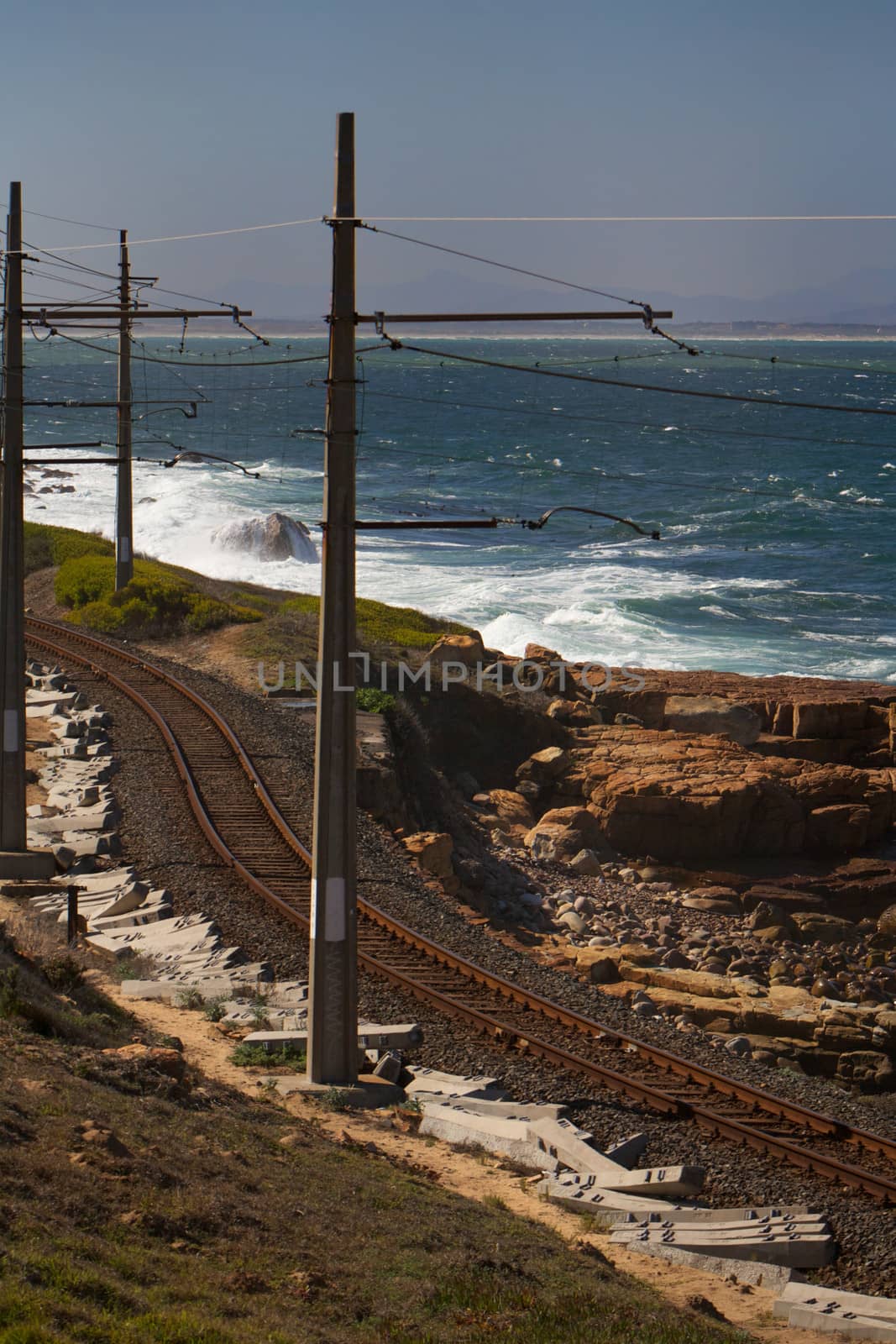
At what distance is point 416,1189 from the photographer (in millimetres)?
10969

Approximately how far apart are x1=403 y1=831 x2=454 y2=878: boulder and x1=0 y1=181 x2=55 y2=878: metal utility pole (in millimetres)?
6686

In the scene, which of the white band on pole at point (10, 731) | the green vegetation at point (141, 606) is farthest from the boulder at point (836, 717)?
the white band on pole at point (10, 731)

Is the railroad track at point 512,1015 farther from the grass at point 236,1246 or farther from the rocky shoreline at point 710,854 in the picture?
the grass at point 236,1246

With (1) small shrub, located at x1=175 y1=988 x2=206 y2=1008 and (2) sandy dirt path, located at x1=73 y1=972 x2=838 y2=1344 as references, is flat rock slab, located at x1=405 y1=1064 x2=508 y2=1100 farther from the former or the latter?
(1) small shrub, located at x1=175 y1=988 x2=206 y2=1008

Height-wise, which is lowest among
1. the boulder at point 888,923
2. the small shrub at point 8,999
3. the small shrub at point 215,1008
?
the boulder at point 888,923

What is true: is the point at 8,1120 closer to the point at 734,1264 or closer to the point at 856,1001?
the point at 734,1264

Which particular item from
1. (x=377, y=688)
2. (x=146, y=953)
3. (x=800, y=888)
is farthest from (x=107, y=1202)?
(x=377, y=688)

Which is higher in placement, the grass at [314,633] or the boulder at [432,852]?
the grass at [314,633]

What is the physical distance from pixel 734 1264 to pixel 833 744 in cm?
2568

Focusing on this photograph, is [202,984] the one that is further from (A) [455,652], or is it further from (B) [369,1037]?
(A) [455,652]

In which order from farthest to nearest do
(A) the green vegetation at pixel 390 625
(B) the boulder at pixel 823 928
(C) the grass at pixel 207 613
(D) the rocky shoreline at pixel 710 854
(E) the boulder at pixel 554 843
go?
(A) the green vegetation at pixel 390 625, (C) the grass at pixel 207 613, (E) the boulder at pixel 554 843, (B) the boulder at pixel 823 928, (D) the rocky shoreline at pixel 710 854

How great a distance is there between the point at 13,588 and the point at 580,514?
75.0m

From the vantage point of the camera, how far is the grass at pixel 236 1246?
722cm

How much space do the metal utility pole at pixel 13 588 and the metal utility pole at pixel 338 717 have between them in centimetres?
637
